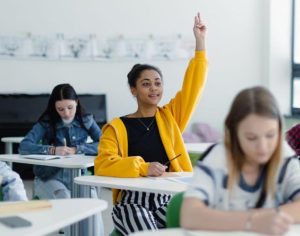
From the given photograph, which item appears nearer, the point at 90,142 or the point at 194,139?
the point at 90,142

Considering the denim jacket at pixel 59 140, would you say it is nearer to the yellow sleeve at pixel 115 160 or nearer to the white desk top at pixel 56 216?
the yellow sleeve at pixel 115 160

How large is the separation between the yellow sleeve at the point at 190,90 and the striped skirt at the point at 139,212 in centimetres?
55

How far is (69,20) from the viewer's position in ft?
21.5

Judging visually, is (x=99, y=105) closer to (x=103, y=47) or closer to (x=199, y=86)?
(x=103, y=47)

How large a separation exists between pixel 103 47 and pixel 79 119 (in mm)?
2538

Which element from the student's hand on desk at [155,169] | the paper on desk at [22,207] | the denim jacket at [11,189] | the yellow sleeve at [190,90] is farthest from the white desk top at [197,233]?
the yellow sleeve at [190,90]

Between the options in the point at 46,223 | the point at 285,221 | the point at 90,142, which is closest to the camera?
the point at 285,221

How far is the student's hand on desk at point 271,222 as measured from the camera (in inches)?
61.9

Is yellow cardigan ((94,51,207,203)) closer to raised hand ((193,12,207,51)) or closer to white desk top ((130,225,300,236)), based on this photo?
raised hand ((193,12,207,51))

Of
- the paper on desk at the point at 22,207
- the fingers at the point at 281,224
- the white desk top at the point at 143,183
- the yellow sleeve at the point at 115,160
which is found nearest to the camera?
the fingers at the point at 281,224

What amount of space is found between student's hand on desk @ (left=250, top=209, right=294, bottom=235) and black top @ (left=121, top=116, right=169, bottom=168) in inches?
54.8

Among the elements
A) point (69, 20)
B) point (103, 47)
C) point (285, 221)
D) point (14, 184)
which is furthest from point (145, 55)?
point (285, 221)

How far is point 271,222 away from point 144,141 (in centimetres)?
146

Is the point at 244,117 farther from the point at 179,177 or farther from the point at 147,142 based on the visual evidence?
the point at 147,142
